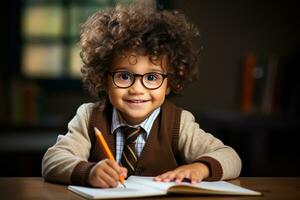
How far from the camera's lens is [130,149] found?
1.13 meters

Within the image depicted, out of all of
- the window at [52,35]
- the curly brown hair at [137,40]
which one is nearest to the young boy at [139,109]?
the curly brown hair at [137,40]

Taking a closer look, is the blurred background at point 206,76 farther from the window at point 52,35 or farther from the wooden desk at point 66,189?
the wooden desk at point 66,189

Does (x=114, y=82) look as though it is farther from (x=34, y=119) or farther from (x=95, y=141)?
(x=34, y=119)

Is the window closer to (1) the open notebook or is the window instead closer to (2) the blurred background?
(2) the blurred background

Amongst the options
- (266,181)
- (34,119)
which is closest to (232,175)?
(266,181)

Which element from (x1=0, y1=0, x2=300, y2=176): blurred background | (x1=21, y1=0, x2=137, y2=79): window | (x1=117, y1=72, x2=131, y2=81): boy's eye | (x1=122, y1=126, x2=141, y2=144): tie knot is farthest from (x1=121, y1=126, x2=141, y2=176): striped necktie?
(x1=21, y1=0, x2=137, y2=79): window

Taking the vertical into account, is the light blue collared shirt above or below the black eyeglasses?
below

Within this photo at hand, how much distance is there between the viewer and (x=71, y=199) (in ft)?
3.10

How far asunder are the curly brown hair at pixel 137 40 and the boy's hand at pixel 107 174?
18 centimetres

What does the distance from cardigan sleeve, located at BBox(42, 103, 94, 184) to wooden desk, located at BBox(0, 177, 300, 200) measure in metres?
0.02

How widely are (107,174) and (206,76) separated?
2.51 metres

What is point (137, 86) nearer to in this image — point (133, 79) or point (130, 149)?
point (133, 79)

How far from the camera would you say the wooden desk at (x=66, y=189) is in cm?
97

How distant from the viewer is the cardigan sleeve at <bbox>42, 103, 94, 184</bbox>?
1044mm
